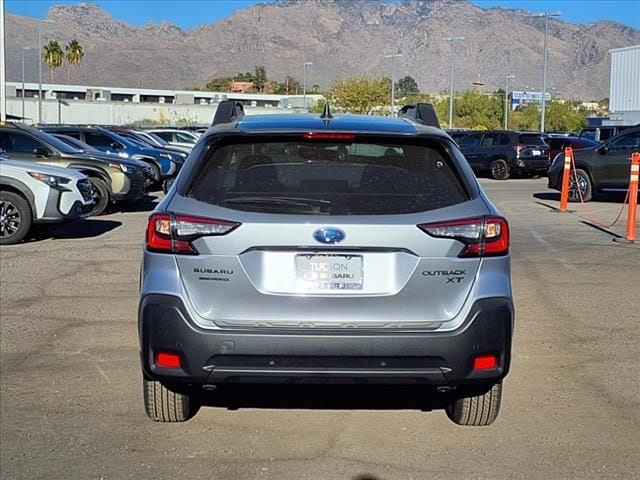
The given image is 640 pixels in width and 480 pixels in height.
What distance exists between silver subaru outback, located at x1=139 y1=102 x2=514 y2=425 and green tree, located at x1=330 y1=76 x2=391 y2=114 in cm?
5501

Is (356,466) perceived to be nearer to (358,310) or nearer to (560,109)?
(358,310)

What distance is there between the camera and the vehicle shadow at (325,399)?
19.1ft

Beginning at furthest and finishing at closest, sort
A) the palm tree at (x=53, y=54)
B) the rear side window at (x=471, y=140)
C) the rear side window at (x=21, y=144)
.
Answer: the palm tree at (x=53, y=54) → the rear side window at (x=471, y=140) → the rear side window at (x=21, y=144)

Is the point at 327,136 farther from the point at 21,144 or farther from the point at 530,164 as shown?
the point at 530,164

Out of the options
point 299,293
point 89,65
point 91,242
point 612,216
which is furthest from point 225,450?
point 89,65

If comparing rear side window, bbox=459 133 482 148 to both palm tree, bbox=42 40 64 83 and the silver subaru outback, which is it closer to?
the silver subaru outback

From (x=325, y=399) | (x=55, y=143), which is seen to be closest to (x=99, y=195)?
(x=55, y=143)

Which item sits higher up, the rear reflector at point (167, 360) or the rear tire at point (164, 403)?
the rear reflector at point (167, 360)

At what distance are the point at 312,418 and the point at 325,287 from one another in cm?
146

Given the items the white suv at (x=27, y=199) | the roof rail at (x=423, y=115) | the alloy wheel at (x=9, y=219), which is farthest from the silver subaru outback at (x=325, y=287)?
the alloy wheel at (x=9, y=219)

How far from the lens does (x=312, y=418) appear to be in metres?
5.62

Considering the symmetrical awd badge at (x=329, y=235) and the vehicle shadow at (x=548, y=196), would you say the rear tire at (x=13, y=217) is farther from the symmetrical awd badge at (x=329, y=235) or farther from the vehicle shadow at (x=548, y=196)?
the vehicle shadow at (x=548, y=196)

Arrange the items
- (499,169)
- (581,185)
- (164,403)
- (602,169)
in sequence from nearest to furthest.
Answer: (164,403)
(602,169)
(581,185)
(499,169)

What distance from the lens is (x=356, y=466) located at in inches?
192
